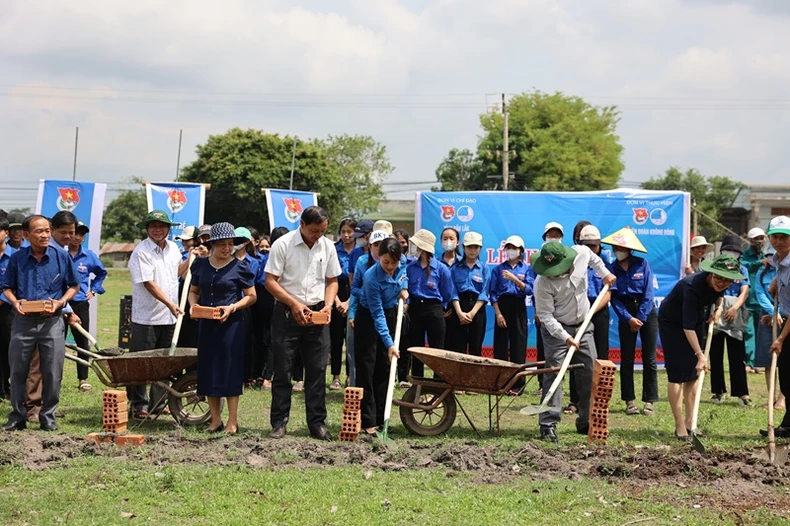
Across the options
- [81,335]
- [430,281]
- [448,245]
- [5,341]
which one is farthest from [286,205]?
[5,341]

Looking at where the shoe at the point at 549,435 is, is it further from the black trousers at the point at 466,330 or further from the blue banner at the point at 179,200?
the blue banner at the point at 179,200

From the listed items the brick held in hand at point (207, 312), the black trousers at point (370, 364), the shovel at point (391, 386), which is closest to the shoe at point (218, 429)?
the brick held in hand at point (207, 312)

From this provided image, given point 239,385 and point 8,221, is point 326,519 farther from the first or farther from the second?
point 8,221

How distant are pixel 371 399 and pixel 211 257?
6.57 ft

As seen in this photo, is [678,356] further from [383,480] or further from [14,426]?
[14,426]

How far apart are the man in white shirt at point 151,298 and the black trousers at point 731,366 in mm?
6645

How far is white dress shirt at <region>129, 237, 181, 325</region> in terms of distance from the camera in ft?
28.9

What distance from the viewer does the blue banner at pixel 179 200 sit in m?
15.1

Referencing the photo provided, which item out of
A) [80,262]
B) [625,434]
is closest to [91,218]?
[80,262]

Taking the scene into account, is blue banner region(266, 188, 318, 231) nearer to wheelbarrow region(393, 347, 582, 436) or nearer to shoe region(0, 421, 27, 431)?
wheelbarrow region(393, 347, 582, 436)

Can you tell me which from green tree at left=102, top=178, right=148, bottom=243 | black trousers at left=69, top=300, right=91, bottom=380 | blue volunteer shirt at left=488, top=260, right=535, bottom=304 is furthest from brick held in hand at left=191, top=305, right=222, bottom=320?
green tree at left=102, top=178, right=148, bottom=243

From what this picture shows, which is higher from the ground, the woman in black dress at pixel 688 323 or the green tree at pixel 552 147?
the green tree at pixel 552 147

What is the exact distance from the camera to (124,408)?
25.8 feet

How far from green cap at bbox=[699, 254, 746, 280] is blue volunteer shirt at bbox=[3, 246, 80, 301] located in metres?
5.89
